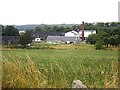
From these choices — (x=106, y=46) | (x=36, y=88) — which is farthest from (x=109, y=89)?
(x=106, y=46)

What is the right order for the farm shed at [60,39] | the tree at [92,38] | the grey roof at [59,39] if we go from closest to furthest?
the tree at [92,38] → the grey roof at [59,39] → the farm shed at [60,39]

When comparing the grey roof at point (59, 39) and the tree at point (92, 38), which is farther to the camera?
the grey roof at point (59, 39)

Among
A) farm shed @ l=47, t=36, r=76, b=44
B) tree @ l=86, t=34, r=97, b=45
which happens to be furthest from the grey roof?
tree @ l=86, t=34, r=97, b=45

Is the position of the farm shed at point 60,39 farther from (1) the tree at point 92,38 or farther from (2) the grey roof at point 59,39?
(1) the tree at point 92,38

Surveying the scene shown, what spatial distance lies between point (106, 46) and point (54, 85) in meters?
31.9

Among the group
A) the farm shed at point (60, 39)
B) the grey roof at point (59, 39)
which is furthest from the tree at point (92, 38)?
the grey roof at point (59, 39)

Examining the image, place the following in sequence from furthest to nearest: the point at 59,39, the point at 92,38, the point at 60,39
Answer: the point at 60,39 → the point at 59,39 → the point at 92,38

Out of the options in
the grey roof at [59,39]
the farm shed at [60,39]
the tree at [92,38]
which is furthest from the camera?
the farm shed at [60,39]

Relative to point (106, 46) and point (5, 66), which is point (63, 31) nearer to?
point (106, 46)

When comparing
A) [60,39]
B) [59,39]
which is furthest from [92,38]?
[60,39]

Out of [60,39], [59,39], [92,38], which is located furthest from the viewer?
[60,39]

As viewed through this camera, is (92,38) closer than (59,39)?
Yes

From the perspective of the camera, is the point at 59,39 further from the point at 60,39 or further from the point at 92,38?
the point at 92,38

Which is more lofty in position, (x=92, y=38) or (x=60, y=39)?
(x=92, y=38)
